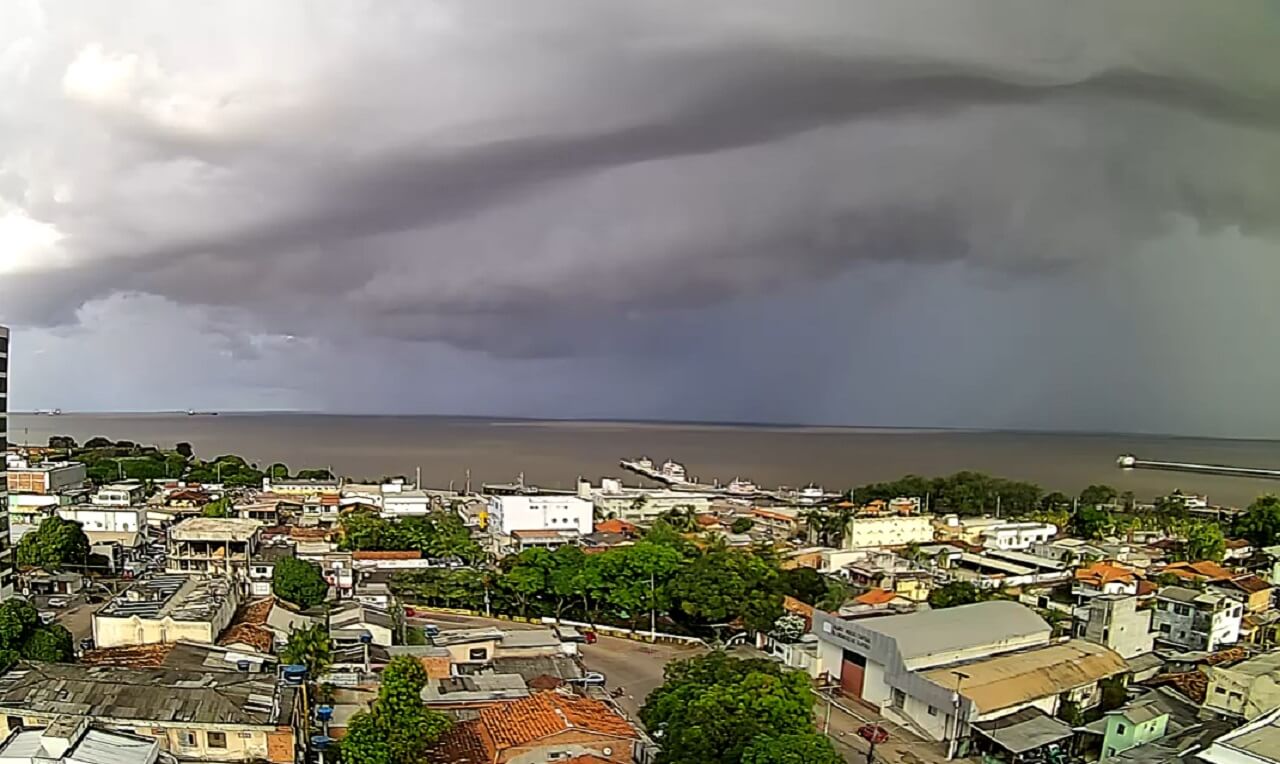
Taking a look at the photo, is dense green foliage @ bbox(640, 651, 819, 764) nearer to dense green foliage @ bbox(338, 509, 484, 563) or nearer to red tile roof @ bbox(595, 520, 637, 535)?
dense green foliage @ bbox(338, 509, 484, 563)

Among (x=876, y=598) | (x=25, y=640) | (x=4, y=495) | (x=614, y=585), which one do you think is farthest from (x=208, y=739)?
(x=876, y=598)

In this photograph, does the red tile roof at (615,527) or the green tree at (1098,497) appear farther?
the green tree at (1098,497)

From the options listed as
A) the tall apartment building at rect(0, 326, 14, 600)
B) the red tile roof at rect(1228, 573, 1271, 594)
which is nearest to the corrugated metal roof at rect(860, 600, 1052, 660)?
the red tile roof at rect(1228, 573, 1271, 594)

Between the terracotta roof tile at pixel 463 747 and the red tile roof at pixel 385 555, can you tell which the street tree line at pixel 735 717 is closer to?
the terracotta roof tile at pixel 463 747

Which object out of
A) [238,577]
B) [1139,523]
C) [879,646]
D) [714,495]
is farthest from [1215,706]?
[714,495]

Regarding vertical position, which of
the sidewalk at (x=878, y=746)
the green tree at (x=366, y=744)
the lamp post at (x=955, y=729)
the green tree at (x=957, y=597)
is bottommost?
the sidewalk at (x=878, y=746)

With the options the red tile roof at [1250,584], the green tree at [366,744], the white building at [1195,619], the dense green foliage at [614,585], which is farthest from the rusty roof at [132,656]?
the red tile roof at [1250,584]

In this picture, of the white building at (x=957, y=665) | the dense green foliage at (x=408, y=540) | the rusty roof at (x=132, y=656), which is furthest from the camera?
the dense green foliage at (x=408, y=540)
